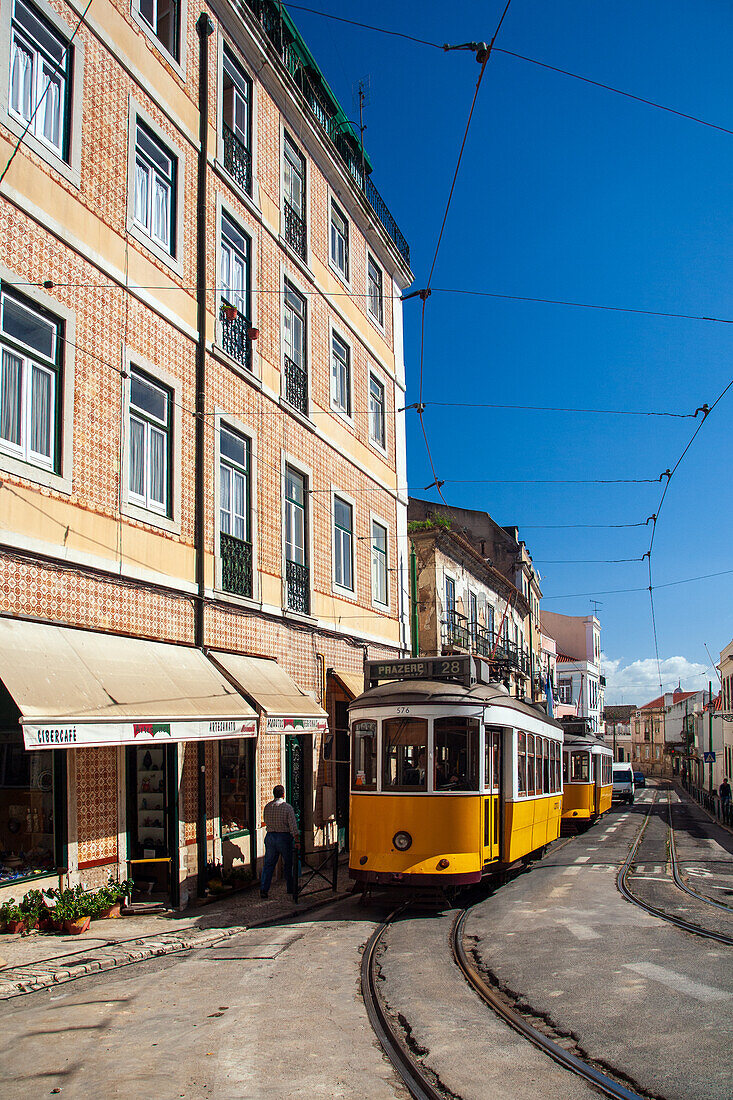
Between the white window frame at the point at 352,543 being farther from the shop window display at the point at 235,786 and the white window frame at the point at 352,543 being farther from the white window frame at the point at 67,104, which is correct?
the white window frame at the point at 67,104

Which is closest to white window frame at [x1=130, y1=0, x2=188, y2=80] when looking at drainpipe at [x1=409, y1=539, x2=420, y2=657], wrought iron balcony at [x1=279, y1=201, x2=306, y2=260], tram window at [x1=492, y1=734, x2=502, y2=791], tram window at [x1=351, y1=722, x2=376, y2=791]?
wrought iron balcony at [x1=279, y1=201, x2=306, y2=260]

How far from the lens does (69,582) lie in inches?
432

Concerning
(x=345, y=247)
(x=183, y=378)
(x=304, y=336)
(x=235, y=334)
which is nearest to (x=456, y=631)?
(x=345, y=247)

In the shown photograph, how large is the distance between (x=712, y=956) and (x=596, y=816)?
21507 millimetres

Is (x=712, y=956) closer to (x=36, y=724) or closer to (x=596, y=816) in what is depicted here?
(x=36, y=724)

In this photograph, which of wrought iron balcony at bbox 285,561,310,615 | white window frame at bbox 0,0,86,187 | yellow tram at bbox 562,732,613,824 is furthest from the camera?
yellow tram at bbox 562,732,613,824

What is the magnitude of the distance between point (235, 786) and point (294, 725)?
1.50m

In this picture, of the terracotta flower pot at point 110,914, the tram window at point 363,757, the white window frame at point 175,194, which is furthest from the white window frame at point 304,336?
the terracotta flower pot at point 110,914

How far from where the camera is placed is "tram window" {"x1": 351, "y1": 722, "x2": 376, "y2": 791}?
12.9 meters

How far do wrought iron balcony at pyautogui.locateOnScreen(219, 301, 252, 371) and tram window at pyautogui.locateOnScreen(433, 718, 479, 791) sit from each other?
7076 mm

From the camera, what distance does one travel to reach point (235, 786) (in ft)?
48.9

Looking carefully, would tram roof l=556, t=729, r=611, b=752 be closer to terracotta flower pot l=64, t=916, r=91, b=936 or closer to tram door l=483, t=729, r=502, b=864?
tram door l=483, t=729, r=502, b=864

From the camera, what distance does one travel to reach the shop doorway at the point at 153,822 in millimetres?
12133

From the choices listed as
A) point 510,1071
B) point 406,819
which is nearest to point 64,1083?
point 510,1071
